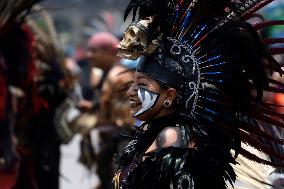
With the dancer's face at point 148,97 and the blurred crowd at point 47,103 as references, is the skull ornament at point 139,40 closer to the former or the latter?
the dancer's face at point 148,97

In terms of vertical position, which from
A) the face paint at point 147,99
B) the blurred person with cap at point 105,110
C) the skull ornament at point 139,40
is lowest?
the blurred person with cap at point 105,110

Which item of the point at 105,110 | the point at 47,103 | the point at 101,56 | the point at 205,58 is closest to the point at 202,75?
the point at 205,58

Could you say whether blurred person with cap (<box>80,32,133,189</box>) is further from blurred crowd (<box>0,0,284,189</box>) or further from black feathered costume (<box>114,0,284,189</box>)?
black feathered costume (<box>114,0,284,189</box>)

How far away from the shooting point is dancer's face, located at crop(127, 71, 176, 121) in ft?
9.33

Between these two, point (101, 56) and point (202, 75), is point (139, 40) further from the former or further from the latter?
point (101, 56)

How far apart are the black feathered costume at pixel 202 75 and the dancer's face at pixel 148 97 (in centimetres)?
2

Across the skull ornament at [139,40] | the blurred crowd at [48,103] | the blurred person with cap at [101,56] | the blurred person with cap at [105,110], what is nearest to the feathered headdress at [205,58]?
the skull ornament at [139,40]

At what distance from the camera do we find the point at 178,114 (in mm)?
2865

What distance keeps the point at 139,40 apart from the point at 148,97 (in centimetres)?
22

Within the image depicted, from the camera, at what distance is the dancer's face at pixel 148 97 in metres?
2.84

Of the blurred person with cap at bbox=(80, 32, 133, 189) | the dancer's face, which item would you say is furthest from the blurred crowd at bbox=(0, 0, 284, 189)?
the dancer's face

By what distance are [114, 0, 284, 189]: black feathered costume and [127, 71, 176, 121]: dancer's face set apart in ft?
0.08

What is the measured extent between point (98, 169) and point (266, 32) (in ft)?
10.7

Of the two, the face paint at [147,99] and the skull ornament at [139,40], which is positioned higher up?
the skull ornament at [139,40]
